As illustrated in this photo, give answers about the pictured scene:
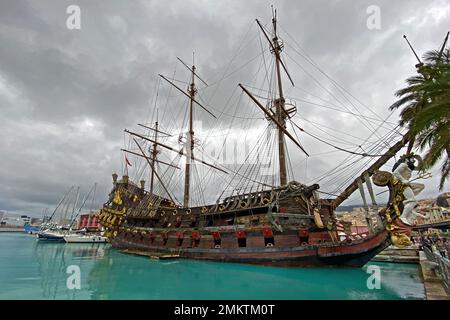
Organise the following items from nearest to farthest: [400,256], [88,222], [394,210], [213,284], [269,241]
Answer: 1. [213,284]
2. [394,210]
3. [269,241]
4. [400,256]
5. [88,222]

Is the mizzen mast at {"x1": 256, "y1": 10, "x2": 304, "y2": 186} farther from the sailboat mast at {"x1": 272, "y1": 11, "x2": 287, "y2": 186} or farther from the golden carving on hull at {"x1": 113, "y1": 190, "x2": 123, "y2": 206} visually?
the golden carving on hull at {"x1": 113, "y1": 190, "x2": 123, "y2": 206}

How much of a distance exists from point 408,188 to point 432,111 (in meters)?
5.23

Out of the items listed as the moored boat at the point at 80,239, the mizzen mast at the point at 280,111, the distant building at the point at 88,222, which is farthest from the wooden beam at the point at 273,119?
the distant building at the point at 88,222

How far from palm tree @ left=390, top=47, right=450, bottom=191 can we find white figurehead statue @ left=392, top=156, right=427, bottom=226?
63 cm

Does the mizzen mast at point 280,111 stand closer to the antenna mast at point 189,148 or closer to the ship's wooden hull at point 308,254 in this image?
the ship's wooden hull at point 308,254

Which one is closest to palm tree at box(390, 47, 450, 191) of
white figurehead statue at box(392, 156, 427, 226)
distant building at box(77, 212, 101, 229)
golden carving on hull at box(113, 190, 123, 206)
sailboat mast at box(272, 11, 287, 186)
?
white figurehead statue at box(392, 156, 427, 226)

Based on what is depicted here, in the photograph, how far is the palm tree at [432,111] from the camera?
7.76 m

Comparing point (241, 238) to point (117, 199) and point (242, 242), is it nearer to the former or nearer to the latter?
point (242, 242)

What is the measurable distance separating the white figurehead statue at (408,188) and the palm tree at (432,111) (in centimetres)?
63

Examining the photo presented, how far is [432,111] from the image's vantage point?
309 inches

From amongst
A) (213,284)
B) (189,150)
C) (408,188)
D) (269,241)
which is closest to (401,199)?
(408,188)

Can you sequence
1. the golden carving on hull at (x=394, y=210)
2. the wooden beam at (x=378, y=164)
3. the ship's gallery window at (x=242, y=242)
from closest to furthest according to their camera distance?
the golden carving on hull at (x=394, y=210) < the wooden beam at (x=378, y=164) < the ship's gallery window at (x=242, y=242)

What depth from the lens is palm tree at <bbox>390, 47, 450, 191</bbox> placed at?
Result: 305 inches

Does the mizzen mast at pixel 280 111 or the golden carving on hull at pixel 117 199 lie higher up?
the mizzen mast at pixel 280 111
